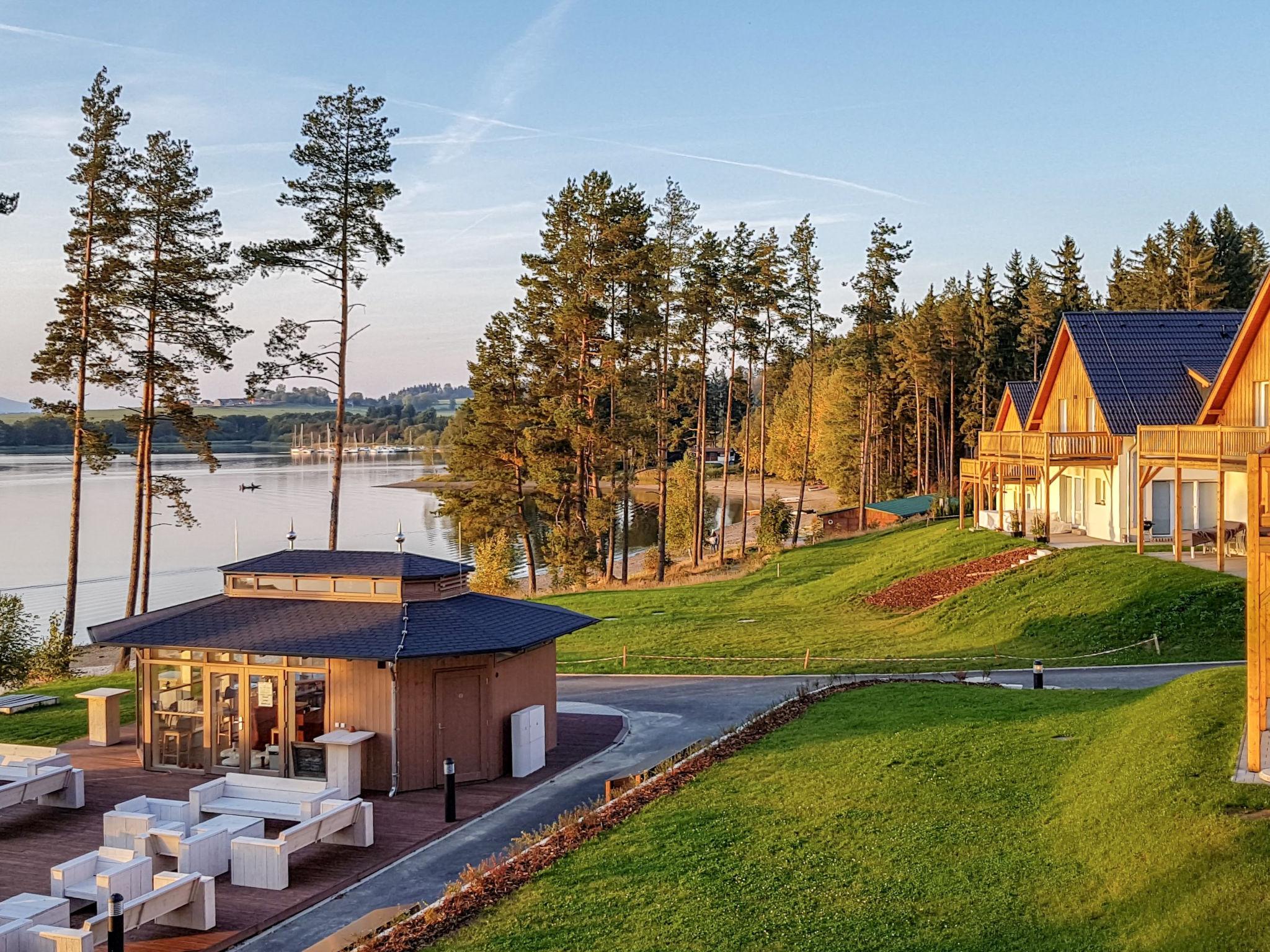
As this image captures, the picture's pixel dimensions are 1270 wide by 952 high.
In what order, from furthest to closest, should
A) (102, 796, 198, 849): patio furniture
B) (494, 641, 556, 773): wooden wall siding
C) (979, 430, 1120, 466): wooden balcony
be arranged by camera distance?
(979, 430, 1120, 466): wooden balcony, (494, 641, 556, 773): wooden wall siding, (102, 796, 198, 849): patio furniture

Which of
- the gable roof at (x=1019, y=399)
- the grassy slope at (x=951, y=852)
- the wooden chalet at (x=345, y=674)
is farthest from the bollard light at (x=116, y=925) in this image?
the gable roof at (x=1019, y=399)

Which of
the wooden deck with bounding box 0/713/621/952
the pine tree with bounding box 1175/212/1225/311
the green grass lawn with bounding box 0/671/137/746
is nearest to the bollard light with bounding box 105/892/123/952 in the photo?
the wooden deck with bounding box 0/713/621/952

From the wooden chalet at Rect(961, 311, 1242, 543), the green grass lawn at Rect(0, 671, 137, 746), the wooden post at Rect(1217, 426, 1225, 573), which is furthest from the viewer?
the wooden chalet at Rect(961, 311, 1242, 543)

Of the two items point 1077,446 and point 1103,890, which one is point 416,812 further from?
point 1077,446

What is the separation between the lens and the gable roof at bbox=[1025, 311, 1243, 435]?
99.7 ft

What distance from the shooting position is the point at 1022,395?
41.8m

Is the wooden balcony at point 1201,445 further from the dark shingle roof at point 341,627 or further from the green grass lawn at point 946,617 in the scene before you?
the dark shingle roof at point 341,627

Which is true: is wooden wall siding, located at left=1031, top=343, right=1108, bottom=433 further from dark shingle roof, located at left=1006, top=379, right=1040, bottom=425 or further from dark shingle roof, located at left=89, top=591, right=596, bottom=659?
dark shingle roof, located at left=89, top=591, right=596, bottom=659

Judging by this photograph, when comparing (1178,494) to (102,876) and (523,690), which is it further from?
(102,876)

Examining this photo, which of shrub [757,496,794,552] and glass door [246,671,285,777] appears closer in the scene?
glass door [246,671,285,777]

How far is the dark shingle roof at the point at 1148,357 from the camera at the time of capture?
30.4 m

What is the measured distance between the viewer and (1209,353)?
3166 centimetres

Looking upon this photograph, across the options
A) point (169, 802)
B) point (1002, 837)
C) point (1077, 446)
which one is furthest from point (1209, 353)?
point (169, 802)

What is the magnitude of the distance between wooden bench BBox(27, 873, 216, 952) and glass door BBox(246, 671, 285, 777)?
16.4ft
